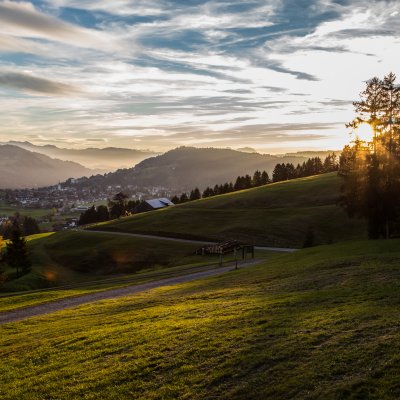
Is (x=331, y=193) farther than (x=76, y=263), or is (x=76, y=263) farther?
(x=331, y=193)

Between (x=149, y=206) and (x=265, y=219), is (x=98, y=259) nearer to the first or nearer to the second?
(x=265, y=219)

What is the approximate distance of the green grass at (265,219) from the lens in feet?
282

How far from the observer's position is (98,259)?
80.4 metres

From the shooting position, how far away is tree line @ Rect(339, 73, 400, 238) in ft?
178

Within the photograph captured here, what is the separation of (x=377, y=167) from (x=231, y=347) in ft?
149

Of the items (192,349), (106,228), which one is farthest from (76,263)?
(192,349)

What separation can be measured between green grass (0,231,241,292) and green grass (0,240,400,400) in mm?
39856

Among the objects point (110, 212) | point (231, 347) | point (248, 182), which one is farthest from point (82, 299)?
point (248, 182)

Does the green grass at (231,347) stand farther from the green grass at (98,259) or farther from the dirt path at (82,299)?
the green grass at (98,259)

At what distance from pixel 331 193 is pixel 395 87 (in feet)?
204

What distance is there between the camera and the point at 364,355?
13359mm


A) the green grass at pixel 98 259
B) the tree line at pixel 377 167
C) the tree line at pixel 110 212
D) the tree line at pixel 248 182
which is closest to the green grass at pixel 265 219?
the green grass at pixel 98 259

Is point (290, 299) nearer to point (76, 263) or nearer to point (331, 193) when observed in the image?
point (76, 263)

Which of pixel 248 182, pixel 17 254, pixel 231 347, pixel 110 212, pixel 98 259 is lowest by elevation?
pixel 98 259
